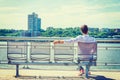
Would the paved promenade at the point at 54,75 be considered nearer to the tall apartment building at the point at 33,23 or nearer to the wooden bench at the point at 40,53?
the wooden bench at the point at 40,53

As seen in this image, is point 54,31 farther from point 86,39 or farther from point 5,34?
point 86,39

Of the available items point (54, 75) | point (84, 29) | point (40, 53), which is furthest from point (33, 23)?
point (84, 29)

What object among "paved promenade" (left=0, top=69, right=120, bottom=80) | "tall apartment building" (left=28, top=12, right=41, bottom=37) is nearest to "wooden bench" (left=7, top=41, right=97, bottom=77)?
"paved promenade" (left=0, top=69, right=120, bottom=80)

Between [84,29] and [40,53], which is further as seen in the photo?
[40,53]

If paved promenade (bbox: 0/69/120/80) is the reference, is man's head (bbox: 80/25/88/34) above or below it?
above

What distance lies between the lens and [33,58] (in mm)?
9898

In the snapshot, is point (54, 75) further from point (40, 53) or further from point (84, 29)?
point (84, 29)

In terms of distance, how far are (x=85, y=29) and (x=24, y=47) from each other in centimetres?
204

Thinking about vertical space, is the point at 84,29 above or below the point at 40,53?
above

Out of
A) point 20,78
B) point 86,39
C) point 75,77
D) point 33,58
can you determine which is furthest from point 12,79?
point 86,39

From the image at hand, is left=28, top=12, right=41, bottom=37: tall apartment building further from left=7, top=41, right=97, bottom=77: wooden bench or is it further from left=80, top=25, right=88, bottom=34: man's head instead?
left=80, top=25, right=88, bottom=34: man's head

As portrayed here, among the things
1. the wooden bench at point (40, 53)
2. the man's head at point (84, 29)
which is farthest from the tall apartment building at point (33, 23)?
the man's head at point (84, 29)

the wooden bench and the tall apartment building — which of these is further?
the tall apartment building

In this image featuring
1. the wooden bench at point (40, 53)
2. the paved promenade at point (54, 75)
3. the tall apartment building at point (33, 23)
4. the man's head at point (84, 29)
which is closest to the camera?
the paved promenade at point (54, 75)
